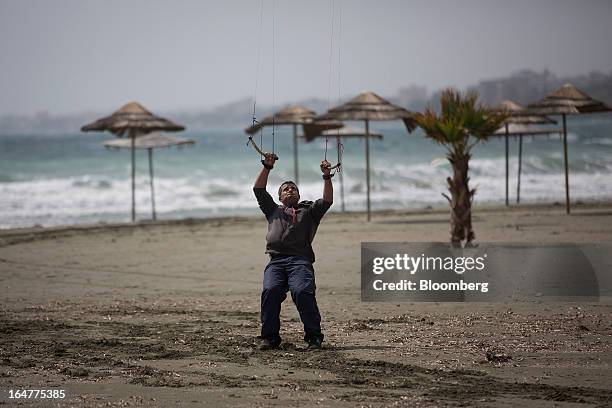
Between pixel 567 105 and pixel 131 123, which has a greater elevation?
pixel 567 105

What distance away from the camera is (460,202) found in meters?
13.5

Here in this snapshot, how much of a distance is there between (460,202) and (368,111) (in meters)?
5.04

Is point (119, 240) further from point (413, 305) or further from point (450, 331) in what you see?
point (450, 331)

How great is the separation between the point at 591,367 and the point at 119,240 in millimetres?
10656

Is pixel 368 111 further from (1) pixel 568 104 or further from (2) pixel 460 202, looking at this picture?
(2) pixel 460 202

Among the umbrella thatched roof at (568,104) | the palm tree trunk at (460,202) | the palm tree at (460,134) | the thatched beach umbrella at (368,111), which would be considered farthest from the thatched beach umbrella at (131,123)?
the palm tree trunk at (460,202)

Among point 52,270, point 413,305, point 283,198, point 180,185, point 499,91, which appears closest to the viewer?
point 283,198

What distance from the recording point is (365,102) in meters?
18.4

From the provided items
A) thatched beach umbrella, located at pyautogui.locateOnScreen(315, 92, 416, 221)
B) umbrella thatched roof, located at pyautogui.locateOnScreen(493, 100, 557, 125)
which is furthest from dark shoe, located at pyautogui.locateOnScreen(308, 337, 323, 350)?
umbrella thatched roof, located at pyautogui.locateOnScreen(493, 100, 557, 125)

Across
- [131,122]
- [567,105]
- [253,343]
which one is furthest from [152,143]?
[253,343]

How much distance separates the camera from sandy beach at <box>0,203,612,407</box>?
20.6 ft

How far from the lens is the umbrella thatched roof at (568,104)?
1831cm

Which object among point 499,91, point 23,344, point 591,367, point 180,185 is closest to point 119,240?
point 23,344

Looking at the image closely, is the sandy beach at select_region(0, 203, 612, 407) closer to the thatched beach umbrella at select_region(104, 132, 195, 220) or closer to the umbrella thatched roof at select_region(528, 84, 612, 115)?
the umbrella thatched roof at select_region(528, 84, 612, 115)
